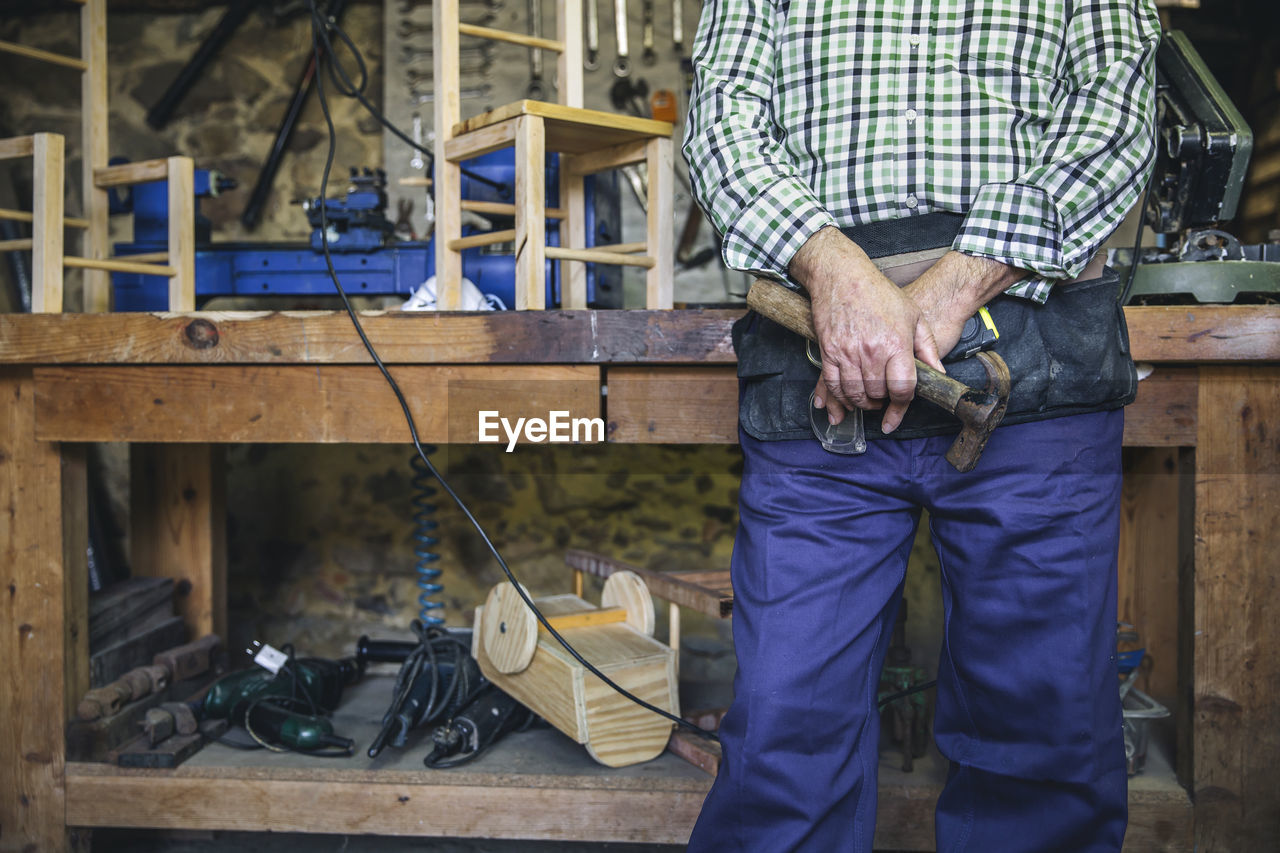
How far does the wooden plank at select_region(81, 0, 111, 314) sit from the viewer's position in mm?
2049

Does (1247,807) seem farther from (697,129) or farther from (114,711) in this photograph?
(114,711)

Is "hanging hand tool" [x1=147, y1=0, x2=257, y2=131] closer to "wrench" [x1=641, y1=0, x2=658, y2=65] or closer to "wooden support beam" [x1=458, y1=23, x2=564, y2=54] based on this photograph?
"wrench" [x1=641, y1=0, x2=658, y2=65]

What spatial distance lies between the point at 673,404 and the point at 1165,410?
82cm

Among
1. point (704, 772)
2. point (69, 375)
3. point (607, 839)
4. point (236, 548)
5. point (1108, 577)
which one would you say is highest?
point (69, 375)

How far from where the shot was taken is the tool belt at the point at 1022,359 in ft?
3.64

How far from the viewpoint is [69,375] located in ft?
5.61

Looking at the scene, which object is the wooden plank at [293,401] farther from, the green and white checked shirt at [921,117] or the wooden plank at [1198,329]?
the wooden plank at [1198,329]

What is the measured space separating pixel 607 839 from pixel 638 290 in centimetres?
200

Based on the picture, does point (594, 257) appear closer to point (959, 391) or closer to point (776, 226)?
point (776, 226)

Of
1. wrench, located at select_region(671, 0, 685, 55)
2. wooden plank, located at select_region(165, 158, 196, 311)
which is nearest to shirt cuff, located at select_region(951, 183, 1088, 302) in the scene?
wooden plank, located at select_region(165, 158, 196, 311)

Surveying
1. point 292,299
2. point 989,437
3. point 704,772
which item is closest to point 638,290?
point 292,299

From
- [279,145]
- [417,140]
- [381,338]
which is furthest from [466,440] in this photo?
[279,145]

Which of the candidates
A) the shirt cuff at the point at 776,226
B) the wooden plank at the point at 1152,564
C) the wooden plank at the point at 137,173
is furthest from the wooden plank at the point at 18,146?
the wooden plank at the point at 1152,564

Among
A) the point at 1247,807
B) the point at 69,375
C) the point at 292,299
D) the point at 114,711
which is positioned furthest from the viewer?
the point at 292,299
